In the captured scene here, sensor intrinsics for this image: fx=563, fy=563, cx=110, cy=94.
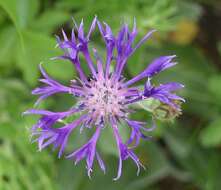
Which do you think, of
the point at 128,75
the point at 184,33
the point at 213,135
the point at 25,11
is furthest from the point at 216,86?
the point at 25,11

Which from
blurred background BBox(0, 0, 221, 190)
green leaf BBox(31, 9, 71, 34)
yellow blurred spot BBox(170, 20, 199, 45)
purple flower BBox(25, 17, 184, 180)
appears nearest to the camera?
purple flower BBox(25, 17, 184, 180)

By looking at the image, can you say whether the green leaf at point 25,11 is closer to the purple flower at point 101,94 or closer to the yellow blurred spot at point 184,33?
the purple flower at point 101,94

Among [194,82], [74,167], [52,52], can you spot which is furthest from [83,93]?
[194,82]

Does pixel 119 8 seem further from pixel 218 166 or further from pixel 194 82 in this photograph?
pixel 218 166

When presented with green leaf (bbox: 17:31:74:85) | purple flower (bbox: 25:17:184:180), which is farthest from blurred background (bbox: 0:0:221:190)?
purple flower (bbox: 25:17:184:180)

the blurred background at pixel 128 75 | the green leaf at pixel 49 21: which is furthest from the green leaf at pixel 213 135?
the green leaf at pixel 49 21

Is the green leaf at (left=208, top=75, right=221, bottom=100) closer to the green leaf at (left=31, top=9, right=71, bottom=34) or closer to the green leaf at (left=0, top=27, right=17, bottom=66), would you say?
the green leaf at (left=31, top=9, right=71, bottom=34)

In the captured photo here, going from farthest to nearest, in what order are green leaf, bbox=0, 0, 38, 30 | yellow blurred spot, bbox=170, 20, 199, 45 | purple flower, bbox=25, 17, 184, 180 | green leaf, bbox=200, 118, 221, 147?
yellow blurred spot, bbox=170, 20, 199, 45 < green leaf, bbox=200, 118, 221, 147 < green leaf, bbox=0, 0, 38, 30 < purple flower, bbox=25, 17, 184, 180
